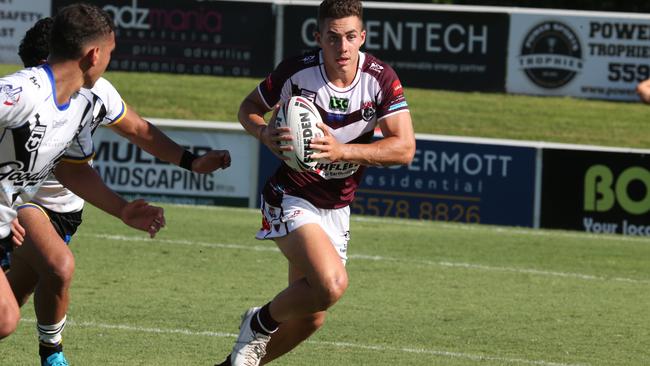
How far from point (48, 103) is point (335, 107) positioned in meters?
1.73

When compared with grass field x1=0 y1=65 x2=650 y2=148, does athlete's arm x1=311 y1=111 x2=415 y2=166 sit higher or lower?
higher

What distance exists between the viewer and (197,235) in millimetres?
13516

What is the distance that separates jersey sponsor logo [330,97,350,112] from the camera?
7.13 meters

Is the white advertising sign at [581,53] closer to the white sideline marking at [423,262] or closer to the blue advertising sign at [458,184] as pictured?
the blue advertising sign at [458,184]

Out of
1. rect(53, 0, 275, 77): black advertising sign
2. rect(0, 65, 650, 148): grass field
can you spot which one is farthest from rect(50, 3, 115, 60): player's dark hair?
rect(53, 0, 275, 77): black advertising sign

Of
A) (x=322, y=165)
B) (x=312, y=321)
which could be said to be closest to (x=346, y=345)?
(x=312, y=321)

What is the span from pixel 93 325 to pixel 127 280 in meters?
1.88

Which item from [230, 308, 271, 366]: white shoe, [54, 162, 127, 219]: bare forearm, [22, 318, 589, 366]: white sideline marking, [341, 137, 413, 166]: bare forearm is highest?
[341, 137, 413, 166]: bare forearm

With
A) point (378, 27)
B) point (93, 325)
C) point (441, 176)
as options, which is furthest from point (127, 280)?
point (378, 27)

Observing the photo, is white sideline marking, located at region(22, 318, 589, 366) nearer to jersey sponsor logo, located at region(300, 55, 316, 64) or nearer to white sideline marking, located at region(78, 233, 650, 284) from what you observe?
jersey sponsor logo, located at region(300, 55, 316, 64)

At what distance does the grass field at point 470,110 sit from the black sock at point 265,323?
14382 mm

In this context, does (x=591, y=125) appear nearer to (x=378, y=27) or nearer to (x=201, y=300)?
(x=378, y=27)

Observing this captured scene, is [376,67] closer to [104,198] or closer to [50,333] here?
[104,198]

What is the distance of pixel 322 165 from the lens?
712 centimetres
